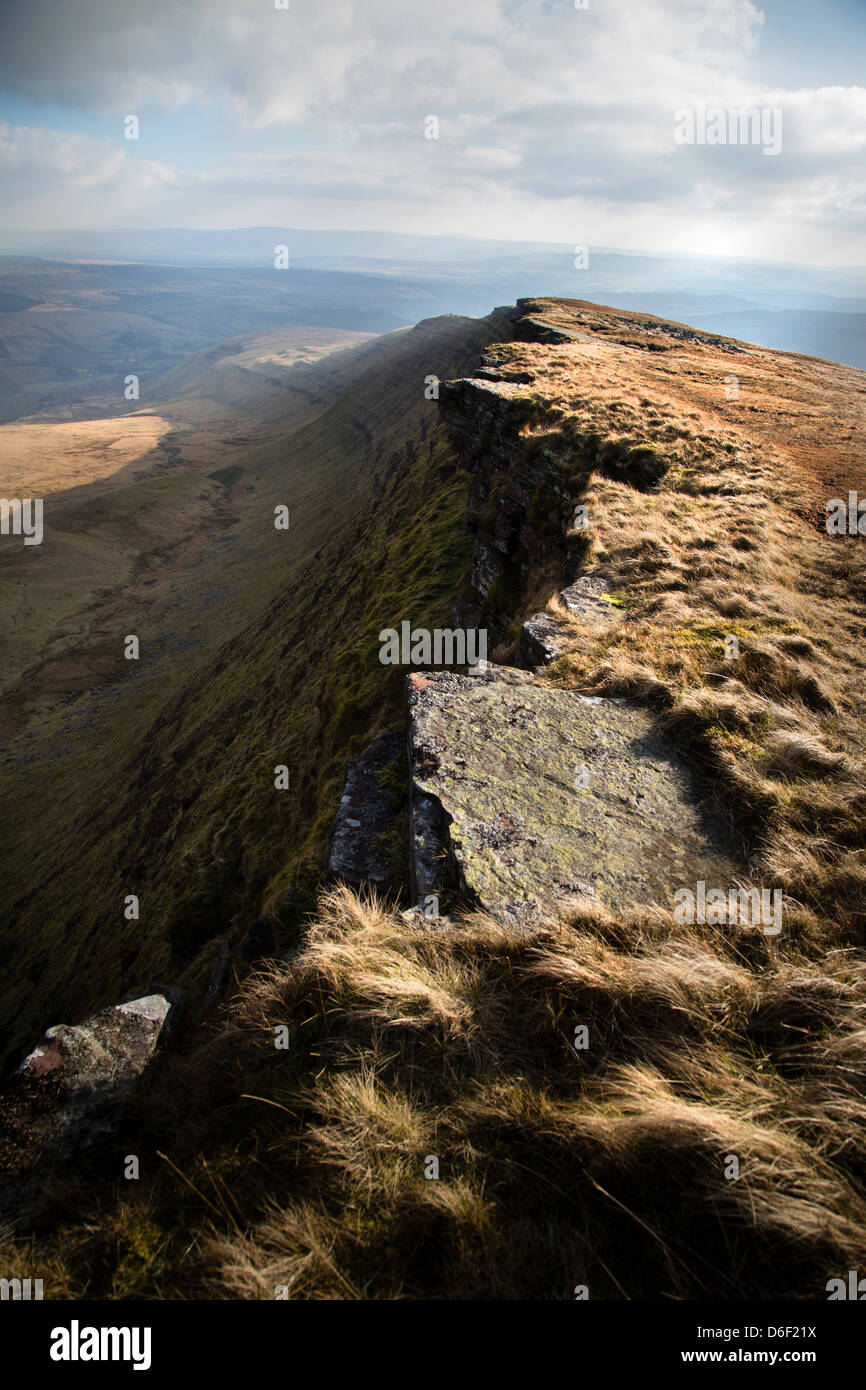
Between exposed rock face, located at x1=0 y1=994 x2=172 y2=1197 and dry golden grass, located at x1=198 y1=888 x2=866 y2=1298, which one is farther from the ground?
dry golden grass, located at x1=198 y1=888 x2=866 y2=1298

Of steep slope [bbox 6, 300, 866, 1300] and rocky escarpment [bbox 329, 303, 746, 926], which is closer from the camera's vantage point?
steep slope [bbox 6, 300, 866, 1300]

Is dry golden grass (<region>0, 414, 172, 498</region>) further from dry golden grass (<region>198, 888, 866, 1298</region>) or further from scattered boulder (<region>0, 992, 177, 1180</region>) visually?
dry golden grass (<region>198, 888, 866, 1298</region>)

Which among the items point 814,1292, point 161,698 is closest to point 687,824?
point 814,1292

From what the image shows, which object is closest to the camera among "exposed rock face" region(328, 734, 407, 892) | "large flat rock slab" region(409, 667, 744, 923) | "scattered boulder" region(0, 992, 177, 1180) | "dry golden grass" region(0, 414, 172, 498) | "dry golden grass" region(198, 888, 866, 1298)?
"dry golden grass" region(198, 888, 866, 1298)

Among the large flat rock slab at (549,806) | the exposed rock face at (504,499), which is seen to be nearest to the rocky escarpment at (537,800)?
the large flat rock slab at (549,806)

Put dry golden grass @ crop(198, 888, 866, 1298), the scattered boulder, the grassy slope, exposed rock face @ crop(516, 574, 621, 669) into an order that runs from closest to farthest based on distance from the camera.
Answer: dry golden grass @ crop(198, 888, 866, 1298)
the scattered boulder
exposed rock face @ crop(516, 574, 621, 669)
the grassy slope

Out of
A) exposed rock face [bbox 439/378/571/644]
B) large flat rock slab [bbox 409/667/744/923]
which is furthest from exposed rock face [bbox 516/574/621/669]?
exposed rock face [bbox 439/378/571/644]

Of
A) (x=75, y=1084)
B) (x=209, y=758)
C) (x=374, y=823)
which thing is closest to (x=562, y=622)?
(x=374, y=823)
